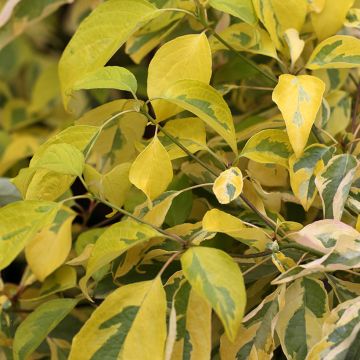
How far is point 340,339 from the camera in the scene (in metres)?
0.51

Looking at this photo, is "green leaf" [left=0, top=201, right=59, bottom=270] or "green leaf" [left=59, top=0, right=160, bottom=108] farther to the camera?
"green leaf" [left=59, top=0, right=160, bottom=108]

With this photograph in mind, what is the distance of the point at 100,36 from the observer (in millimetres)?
619

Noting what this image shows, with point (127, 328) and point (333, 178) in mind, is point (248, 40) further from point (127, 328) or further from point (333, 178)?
point (127, 328)

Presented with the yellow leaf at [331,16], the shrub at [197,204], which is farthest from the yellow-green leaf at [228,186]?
the yellow leaf at [331,16]

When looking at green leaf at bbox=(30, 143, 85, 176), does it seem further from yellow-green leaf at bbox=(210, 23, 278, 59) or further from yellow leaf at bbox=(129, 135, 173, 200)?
yellow-green leaf at bbox=(210, 23, 278, 59)

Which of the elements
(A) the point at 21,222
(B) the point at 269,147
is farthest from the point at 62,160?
(B) the point at 269,147

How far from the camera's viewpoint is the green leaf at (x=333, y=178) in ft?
1.85

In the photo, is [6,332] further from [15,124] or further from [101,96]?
[15,124]

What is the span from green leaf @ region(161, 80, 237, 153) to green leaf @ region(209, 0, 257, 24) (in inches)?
3.0

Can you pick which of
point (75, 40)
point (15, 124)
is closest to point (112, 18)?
point (75, 40)

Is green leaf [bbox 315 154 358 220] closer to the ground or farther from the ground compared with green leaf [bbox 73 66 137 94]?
closer to the ground

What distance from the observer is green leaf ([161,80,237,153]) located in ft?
1.81

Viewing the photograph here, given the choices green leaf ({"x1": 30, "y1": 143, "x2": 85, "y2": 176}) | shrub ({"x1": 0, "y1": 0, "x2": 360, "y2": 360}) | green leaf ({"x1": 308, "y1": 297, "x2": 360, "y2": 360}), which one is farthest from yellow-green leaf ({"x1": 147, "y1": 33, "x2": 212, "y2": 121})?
green leaf ({"x1": 308, "y1": 297, "x2": 360, "y2": 360})

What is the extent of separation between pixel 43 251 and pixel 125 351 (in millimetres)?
233
